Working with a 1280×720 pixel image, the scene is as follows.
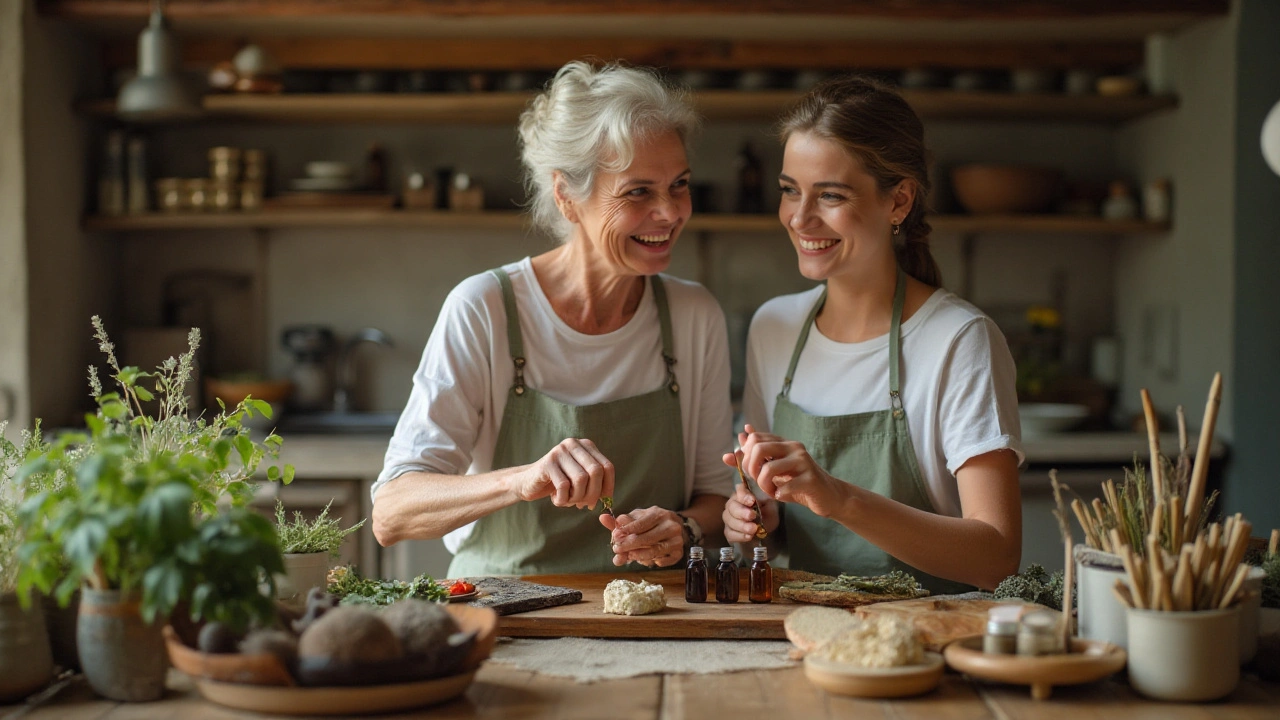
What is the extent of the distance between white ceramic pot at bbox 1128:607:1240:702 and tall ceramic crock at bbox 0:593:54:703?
1278mm

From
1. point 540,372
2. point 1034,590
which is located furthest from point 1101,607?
point 540,372

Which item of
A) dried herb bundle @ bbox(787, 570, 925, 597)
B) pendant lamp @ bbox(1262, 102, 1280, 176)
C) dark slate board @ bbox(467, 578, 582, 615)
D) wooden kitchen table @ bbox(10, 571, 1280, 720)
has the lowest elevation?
wooden kitchen table @ bbox(10, 571, 1280, 720)

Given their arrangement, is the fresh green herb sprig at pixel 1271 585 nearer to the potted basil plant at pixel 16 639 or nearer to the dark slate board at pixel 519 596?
the dark slate board at pixel 519 596

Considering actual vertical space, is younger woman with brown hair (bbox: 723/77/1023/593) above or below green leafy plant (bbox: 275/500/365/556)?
above

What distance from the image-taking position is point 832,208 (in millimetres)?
2164

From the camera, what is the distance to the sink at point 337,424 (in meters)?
4.29

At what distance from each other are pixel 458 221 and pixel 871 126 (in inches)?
93.7

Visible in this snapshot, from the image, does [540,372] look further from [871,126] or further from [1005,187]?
[1005,187]

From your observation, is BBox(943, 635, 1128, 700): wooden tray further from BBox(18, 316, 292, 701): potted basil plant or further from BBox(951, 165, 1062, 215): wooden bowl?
BBox(951, 165, 1062, 215): wooden bowl

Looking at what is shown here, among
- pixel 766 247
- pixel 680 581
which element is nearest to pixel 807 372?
pixel 680 581

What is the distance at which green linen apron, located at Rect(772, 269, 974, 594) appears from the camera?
212cm

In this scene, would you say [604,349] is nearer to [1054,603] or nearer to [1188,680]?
[1054,603]

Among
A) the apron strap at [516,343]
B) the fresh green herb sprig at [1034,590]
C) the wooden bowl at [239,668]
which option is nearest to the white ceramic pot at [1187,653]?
the fresh green herb sprig at [1034,590]

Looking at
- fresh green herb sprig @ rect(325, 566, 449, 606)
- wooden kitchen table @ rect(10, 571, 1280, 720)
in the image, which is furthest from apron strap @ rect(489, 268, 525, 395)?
wooden kitchen table @ rect(10, 571, 1280, 720)
